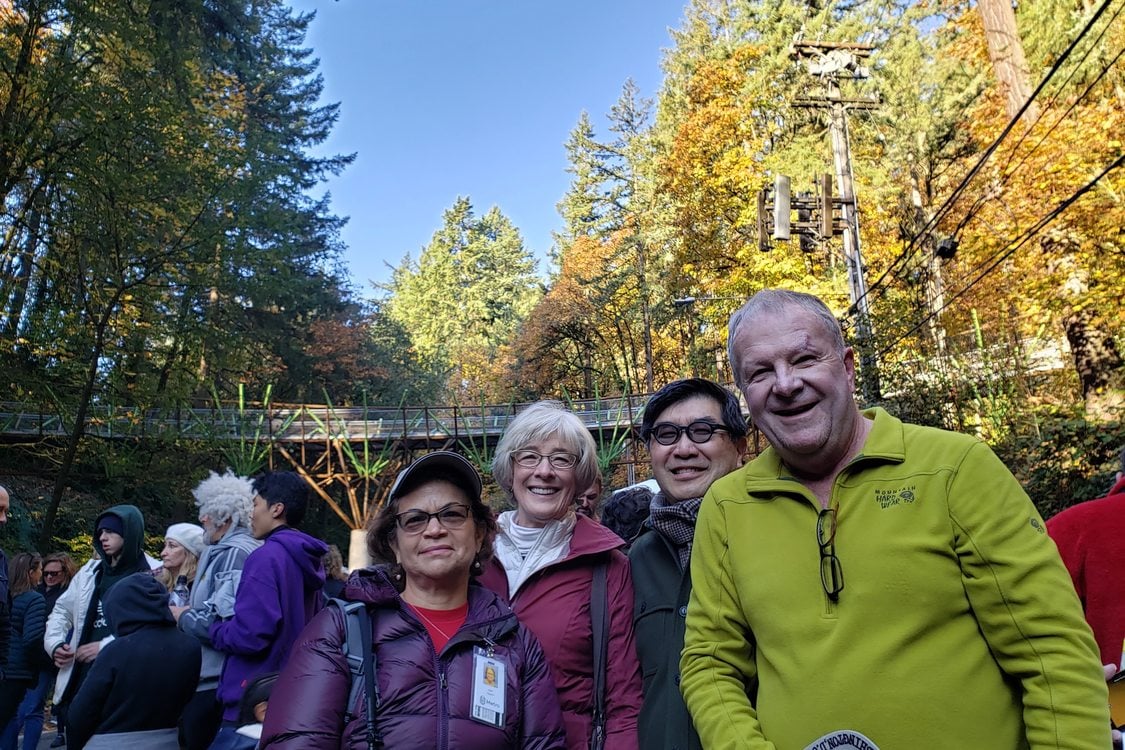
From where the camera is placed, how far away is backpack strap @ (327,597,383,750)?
193 centimetres

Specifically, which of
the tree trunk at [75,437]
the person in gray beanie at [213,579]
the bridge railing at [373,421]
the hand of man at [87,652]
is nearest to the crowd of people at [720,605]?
the person in gray beanie at [213,579]

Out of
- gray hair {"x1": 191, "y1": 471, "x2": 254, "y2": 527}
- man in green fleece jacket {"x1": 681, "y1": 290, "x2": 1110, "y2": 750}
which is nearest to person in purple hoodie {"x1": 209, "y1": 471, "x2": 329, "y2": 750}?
gray hair {"x1": 191, "y1": 471, "x2": 254, "y2": 527}

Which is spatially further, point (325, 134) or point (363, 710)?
point (325, 134)

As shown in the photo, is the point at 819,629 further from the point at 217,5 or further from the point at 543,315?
the point at 543,315

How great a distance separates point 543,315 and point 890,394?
2443 cm

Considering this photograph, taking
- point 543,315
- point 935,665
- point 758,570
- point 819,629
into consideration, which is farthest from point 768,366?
point 543,315

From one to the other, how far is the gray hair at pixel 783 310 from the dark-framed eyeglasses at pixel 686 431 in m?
0.64

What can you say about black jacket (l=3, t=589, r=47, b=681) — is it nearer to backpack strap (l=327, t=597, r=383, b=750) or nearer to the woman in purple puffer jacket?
the woman in purple puffer jacket

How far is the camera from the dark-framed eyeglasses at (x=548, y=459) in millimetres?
2748

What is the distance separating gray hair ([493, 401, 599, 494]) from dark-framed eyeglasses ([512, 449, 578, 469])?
0.07 ft

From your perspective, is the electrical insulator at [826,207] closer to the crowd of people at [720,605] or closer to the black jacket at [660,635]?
the crowd of people at [720,605]

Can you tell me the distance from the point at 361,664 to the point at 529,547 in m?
0.83

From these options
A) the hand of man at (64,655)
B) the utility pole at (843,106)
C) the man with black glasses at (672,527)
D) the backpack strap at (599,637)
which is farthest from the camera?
the utility pole at (843,106)

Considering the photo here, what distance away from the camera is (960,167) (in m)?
22.9
